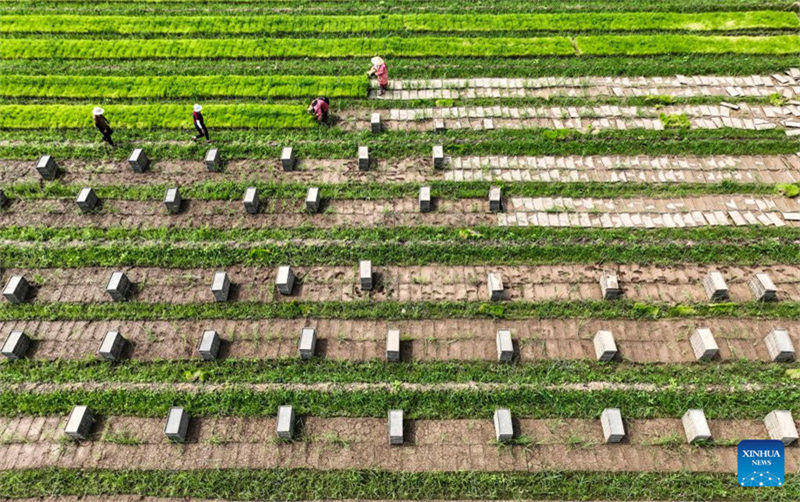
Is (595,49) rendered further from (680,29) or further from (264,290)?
(264,290)

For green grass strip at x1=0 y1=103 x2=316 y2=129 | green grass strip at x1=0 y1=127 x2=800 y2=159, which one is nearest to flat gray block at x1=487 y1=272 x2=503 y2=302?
green grass strip at x1=0 y1=127 x2=800 y2=159

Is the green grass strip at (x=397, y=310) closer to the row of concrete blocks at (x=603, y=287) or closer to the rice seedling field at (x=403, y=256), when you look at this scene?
the rice seedling field at (x=403, y=256)

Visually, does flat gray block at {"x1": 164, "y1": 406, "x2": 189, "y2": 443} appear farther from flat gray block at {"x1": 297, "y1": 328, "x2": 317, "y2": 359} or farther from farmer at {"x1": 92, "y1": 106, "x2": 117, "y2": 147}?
farmer at {"x1": 92, "y1": 106, "x2": 117, "y2": 147}

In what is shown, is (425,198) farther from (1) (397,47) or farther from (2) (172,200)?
(1) (397,47)

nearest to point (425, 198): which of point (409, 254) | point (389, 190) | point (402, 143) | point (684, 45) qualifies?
point (389, 190)

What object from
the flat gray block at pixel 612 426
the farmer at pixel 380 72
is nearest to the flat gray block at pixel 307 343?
the flat gray block at pixel 612 426

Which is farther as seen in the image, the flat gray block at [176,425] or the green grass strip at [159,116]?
the green grass strip at [159,116]

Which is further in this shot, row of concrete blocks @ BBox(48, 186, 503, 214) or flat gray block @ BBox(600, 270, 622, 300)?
row of concrete blocks @ BBox(48, 186, 503, 214)

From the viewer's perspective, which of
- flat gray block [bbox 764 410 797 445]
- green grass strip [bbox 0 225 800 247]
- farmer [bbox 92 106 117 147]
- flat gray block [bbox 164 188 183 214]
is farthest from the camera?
farmer [bbox 92 106 117 147]
